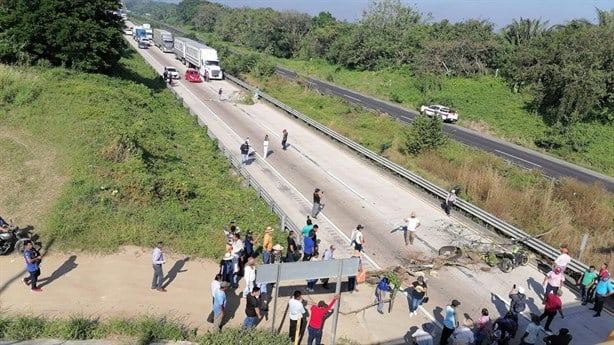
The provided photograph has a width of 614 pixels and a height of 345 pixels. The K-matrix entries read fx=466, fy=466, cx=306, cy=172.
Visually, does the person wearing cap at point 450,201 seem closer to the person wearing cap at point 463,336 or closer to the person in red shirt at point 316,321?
the person wearing cap at point 463,336

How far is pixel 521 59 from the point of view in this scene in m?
47.4

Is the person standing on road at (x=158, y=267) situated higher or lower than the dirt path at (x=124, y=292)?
higher

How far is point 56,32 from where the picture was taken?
32.0m

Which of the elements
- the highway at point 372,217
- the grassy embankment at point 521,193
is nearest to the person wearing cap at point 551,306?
the highway at point 372,217

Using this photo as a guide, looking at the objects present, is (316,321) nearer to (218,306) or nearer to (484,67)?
(218,306)

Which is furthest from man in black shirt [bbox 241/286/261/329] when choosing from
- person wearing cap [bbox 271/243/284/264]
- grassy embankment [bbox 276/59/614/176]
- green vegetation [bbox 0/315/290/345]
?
grassy embankment [bbox 276/59/614/176]

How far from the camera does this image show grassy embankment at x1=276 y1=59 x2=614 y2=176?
3597 centimetres

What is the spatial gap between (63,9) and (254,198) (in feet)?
76.2

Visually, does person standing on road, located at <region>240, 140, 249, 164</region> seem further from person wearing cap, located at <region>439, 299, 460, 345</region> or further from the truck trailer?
the truck trailer

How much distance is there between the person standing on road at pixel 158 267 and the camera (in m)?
11.7

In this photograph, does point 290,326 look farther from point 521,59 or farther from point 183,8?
point 183,8

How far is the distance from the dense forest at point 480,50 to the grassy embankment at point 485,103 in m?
1.34

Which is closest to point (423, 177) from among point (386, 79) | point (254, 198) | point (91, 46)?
point (254, 198)

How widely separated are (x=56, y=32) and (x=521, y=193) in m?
31.0
